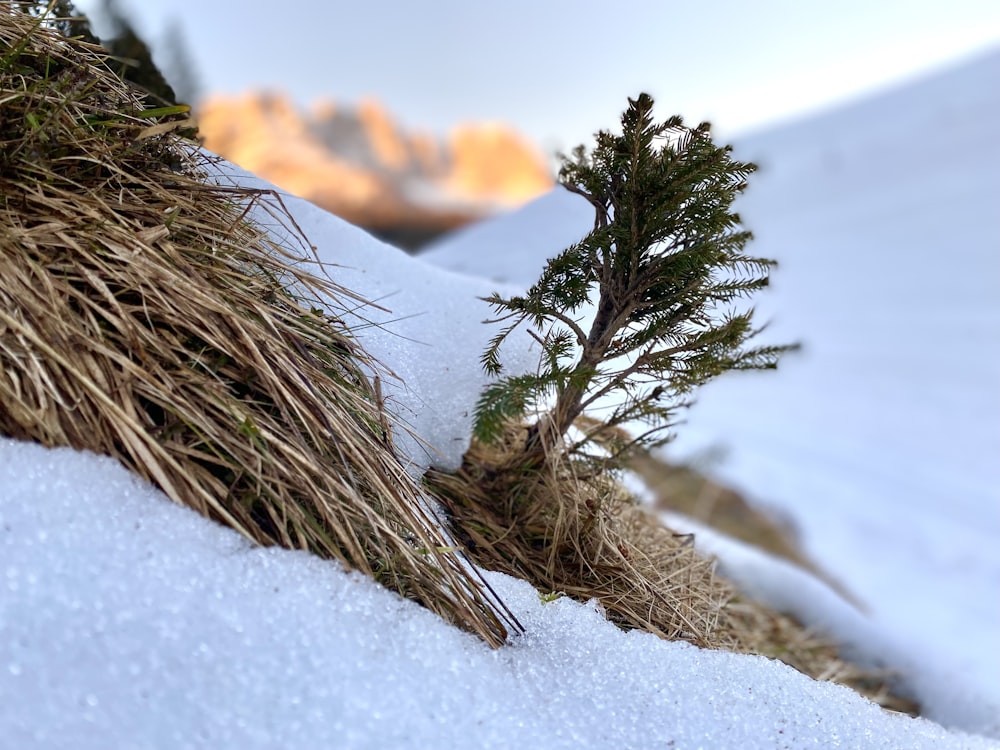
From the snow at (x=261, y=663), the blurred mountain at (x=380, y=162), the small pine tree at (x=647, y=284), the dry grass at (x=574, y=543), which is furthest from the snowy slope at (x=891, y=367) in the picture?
the blurred mountain at (x=380, y=162)

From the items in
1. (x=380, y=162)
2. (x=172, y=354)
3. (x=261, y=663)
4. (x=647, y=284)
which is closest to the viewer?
(x=261, y=663)

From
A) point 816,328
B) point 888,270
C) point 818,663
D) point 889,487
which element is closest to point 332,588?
point 818,663

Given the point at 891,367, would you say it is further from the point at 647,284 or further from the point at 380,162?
the point at 380,162

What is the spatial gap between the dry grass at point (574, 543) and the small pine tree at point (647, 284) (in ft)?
0.24

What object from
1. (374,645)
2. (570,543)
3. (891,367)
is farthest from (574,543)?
(891,367)

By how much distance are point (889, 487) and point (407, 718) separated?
13.7ft

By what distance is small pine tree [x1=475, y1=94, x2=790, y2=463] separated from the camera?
0.76 metres

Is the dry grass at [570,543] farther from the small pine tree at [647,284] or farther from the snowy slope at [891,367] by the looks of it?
the snowy slope at [891,367]

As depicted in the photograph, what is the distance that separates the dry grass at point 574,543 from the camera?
0.84 m

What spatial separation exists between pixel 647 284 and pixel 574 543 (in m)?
0.35

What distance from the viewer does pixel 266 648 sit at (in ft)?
1.82

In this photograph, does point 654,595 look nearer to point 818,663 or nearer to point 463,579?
point 463,579

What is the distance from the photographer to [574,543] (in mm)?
869

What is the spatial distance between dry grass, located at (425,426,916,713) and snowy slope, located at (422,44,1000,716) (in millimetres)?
294
